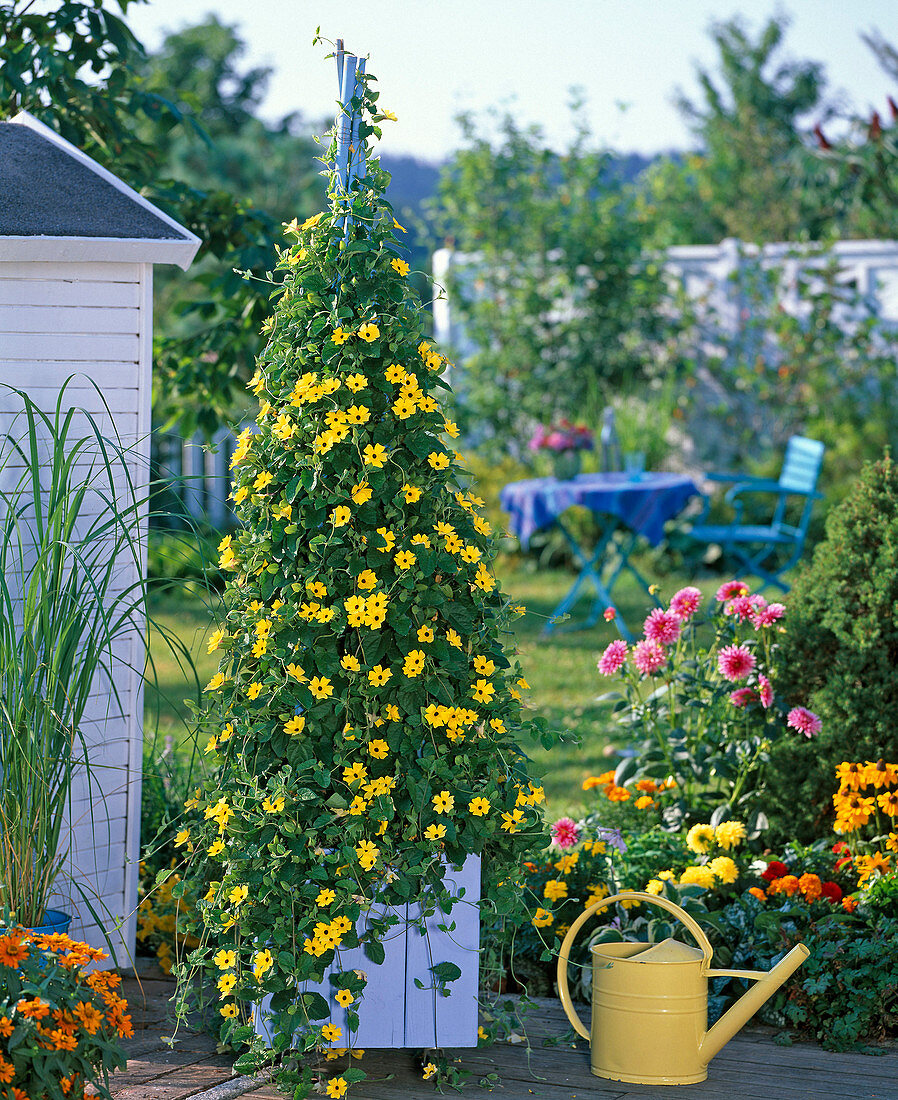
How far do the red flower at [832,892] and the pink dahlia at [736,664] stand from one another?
0.64 m

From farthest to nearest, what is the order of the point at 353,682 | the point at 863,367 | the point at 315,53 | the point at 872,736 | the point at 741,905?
the point at 863,367, the point at 872,736, the point at 741,905, the point at 315,53, the point at 353,682

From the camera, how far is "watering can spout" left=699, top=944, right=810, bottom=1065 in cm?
241

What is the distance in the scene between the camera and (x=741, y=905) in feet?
9.34

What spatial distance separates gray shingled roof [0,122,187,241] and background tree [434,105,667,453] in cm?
614

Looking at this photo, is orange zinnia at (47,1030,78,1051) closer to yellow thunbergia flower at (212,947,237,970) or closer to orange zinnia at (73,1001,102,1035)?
orange zinnia at (73,1001,102,1035)

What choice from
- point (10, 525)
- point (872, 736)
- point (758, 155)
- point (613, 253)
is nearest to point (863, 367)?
point (613, 253)

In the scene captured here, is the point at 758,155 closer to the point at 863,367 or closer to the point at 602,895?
the point at 863,367

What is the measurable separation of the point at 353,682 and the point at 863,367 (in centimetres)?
720

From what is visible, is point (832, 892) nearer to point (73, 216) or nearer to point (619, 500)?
point (73, 216)

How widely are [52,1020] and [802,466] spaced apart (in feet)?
19.8

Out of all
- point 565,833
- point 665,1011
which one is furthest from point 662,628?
point 665,1011

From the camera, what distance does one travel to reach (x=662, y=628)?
339cm

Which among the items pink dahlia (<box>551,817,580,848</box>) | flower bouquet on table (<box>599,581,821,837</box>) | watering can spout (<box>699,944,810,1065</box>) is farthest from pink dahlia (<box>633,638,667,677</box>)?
watering can spout (<box>699,944,810,1065</box>)

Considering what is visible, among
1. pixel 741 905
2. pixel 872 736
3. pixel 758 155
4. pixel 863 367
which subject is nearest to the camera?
pixel 741 905
